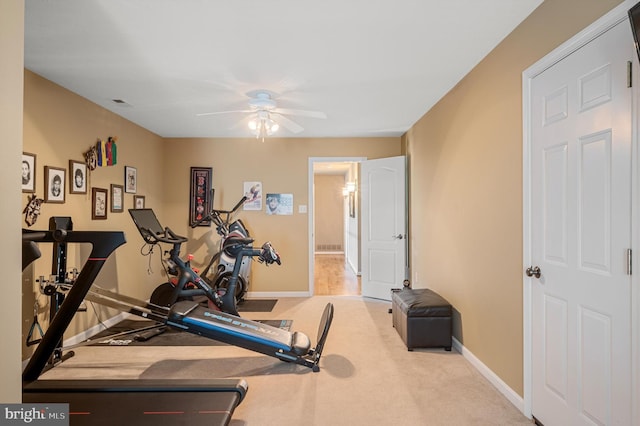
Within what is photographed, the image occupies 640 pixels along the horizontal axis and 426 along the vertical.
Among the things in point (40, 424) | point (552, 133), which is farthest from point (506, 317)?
point (40, 424)

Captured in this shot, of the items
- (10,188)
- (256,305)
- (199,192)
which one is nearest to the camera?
(10,188)

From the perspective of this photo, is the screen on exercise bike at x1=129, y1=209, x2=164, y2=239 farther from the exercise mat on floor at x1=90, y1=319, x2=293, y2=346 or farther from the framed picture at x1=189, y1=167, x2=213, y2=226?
the framed picture at x1=189, y1=167, x2=213, y2=226

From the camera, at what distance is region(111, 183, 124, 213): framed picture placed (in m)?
4.10

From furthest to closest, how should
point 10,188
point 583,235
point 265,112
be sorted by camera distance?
point 265,112 < point 583,235 < point 10,188

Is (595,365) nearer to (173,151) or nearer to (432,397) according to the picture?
(432,397)

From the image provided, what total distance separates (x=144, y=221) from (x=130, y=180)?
37.3 inches

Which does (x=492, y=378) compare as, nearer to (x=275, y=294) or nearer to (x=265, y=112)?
(x=265, y=112)

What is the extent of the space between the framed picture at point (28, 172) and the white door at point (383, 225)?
13.0ft

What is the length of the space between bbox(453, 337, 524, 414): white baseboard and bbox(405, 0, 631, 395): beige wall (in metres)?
0.05

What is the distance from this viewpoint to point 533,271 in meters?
2.11

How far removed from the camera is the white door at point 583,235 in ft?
4.96

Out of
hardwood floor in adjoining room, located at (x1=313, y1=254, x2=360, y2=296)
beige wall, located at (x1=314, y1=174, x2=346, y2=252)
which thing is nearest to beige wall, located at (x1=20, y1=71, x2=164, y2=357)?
hardwood floor in adjoining room, located at (x1=313, y1=254, x2=360, y2=296)

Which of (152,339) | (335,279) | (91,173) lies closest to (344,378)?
(152,339)

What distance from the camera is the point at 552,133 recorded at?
6.37ft
